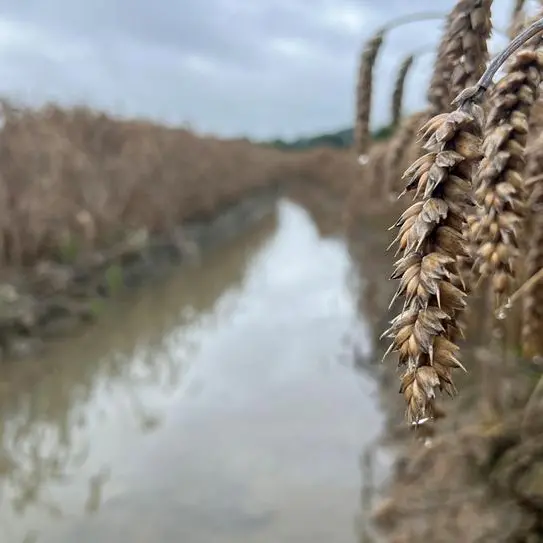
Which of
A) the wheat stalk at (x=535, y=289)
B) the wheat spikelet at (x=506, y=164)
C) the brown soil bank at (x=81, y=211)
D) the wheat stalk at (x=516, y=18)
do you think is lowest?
the wheat spikelet at (x=506, y=164)

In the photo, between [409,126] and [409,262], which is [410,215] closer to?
[409,262]

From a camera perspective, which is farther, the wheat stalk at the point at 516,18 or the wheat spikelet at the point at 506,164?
the wheat stalk at the point at 516,18

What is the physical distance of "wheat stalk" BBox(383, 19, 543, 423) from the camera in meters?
0.39

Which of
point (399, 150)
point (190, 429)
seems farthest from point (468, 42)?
point (190, 429)

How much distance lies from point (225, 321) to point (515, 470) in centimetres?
536

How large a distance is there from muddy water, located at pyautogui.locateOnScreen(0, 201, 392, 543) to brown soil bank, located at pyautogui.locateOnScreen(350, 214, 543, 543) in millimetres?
449

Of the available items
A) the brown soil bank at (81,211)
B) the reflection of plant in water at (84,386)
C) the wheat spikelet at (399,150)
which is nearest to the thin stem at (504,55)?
the wheat spikelet at (399,150)

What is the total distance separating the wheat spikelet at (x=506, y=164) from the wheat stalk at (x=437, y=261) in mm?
35

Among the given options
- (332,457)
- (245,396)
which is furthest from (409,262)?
(245,396)

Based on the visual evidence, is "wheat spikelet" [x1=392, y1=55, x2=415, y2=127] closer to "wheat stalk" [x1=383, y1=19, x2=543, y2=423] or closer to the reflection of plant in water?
"wheat stalk" [x1=383, y1=19, x2=543, y2=423]

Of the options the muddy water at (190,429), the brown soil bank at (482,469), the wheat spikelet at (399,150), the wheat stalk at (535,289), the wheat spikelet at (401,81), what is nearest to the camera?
the wheat stalk at (535,289)

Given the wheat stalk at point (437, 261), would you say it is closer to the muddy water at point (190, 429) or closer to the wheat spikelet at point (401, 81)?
the wheat spikelet at point (401, 81)

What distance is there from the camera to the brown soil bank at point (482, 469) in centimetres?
170

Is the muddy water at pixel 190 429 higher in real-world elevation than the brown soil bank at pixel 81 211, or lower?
lower
